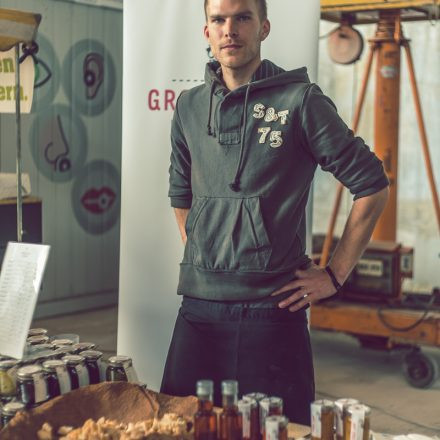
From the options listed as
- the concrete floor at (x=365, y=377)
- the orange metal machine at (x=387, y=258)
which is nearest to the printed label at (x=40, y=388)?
the concrete floor at (x=365, y=377)

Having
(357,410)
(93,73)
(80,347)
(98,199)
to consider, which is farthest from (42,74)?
(357,410)

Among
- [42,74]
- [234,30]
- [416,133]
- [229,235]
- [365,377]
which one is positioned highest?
[42,74]

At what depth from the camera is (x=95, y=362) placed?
88.8 inches

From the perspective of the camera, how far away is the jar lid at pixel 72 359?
2189 millimetres

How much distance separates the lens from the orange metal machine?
16.7 ft

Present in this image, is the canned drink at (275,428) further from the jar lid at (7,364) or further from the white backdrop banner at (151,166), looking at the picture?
the white backdrop banner at (151,166)

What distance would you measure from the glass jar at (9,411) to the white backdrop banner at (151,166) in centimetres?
163

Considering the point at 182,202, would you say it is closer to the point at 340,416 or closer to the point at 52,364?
the point at 52,364

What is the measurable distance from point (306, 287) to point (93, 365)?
632 mm

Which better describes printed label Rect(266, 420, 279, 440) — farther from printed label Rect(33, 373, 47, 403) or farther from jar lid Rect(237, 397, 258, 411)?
printed label Rect(33, 373, 47, 403)

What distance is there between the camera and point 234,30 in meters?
2.33

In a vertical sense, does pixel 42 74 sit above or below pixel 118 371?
above

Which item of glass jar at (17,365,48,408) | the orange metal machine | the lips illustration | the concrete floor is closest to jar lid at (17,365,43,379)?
glass jar at (17,365,48,408)

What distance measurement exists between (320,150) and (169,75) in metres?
1.36
